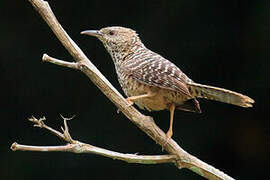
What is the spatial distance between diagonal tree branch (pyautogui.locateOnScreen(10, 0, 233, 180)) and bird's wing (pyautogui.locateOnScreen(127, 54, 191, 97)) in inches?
9.9

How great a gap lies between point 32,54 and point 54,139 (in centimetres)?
74

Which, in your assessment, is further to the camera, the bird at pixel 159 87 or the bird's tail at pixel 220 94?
the bird at pixel 159 87

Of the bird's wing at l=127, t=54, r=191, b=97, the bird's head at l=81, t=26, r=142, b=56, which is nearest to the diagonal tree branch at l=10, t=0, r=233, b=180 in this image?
the bird's wing at l=127, t=54, r=191, b=97

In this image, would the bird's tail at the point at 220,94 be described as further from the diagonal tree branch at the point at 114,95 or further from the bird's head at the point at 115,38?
the bird's head at the point at 115,38

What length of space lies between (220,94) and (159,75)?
353mm

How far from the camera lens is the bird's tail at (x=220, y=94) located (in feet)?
8.63

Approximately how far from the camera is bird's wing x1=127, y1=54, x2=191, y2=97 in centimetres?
280

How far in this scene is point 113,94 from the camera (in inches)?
103

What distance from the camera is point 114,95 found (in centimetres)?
262

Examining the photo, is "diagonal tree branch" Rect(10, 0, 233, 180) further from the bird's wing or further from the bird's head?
the bird's head

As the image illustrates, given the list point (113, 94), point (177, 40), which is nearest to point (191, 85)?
point (113, 94)

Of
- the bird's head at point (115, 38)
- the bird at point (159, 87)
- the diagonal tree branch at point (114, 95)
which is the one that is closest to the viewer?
the diagonal tree branch at point (114, 95)

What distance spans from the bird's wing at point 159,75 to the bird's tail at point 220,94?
0.07m

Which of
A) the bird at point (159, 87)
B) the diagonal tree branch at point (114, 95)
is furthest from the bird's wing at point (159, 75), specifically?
the diagonal tree branch at point (114, 95)
